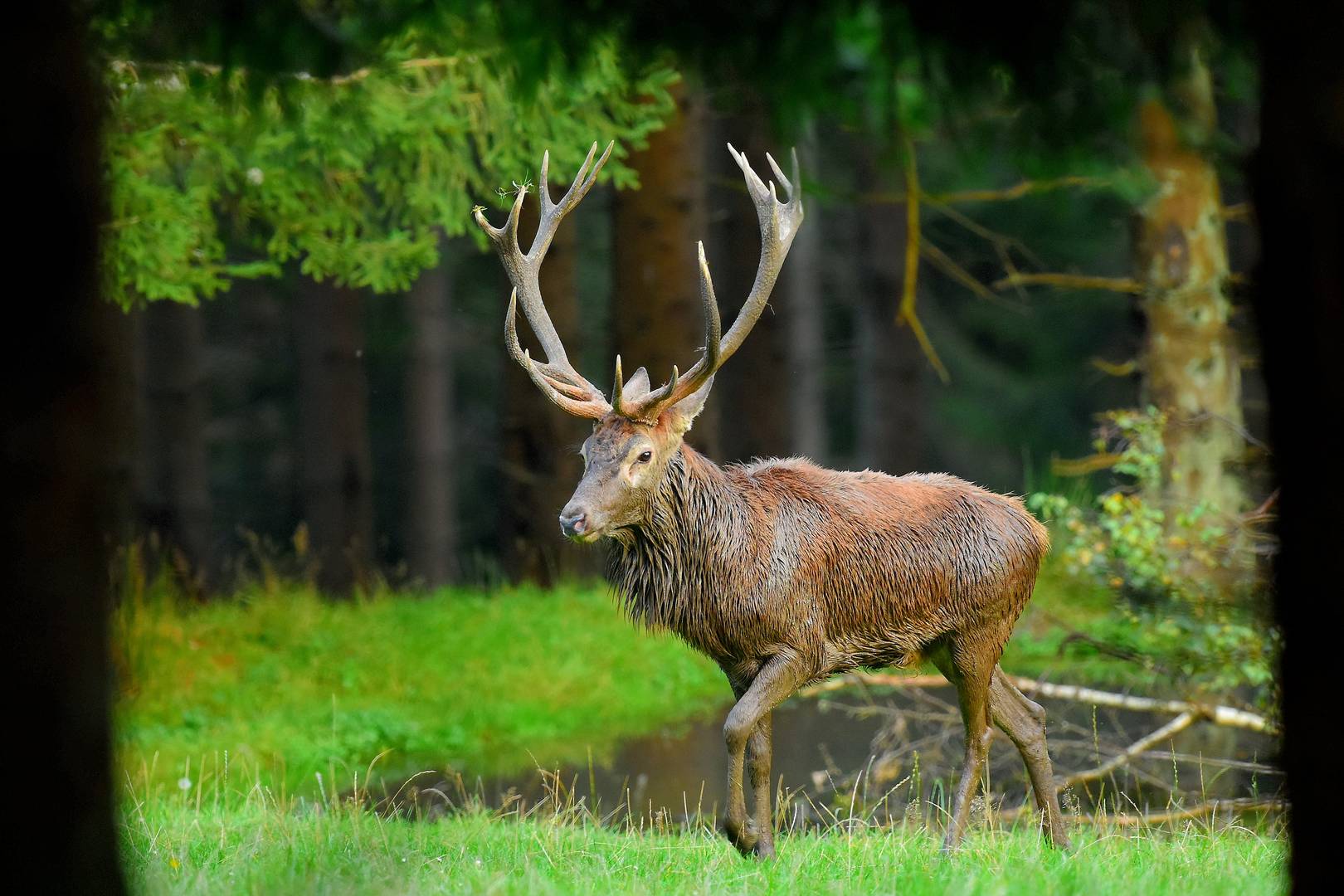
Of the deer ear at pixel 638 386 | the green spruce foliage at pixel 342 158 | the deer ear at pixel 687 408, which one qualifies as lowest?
the deer ear at pixel 687 408

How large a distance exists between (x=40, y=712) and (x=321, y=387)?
592 inches

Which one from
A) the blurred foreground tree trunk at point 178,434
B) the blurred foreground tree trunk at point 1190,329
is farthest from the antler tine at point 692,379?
the blurred foreground tree trunk at point 178,434

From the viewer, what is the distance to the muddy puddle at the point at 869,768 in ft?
26.3

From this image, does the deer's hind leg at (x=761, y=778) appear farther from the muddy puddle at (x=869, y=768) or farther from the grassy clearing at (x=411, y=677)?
the grassy clearing at (x=411, y=677)

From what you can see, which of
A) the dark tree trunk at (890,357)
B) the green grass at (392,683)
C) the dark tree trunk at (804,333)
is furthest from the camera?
the dark tree trunk at (804,333)

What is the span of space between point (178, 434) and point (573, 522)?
10230 mm

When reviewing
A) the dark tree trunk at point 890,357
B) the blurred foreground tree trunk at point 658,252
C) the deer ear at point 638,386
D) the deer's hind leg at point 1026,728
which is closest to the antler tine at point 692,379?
the deer ear at point 638,386

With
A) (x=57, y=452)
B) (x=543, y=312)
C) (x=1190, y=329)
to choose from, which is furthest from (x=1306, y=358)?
(x=1190, y=329)

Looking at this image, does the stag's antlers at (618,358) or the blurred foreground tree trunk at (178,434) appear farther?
the blurred foreground tree trunk at (178,434)

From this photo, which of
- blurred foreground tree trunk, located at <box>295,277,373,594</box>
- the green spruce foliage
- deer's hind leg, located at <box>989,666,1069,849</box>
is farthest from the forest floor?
blurred foreground tree trunk, located at <box>295,277,373,594</box>

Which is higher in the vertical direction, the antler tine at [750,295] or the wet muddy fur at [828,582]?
the antler tine at [750,295]

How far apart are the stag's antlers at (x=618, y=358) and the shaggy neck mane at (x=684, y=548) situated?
11.8 inches

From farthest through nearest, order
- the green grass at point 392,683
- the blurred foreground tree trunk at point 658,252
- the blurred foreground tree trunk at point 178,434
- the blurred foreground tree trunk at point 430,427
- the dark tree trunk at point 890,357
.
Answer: the dark tree trunk at point 890,357 < the blurred foreground tree trunk at point 430,427 < the blurred foreground tree trunk at point 178,434 < the blurred foreground tree trunk at point 658,252 < the green grass at point 392,683

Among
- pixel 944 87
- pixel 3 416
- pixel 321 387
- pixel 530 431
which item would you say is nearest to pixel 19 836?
pixel 3 416
